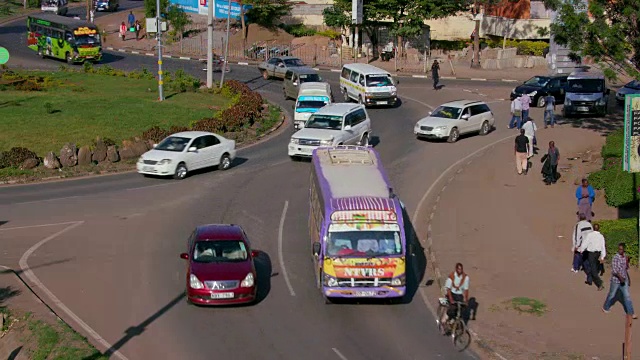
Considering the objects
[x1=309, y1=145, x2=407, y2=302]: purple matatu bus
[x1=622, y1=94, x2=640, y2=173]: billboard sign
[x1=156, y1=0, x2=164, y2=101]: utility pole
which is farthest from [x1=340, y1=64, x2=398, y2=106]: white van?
[x1=309, y1=145, x2=407, y2=302]: purple matatu bus

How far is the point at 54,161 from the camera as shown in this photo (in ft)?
115

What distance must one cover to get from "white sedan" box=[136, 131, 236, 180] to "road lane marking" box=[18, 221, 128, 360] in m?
5.86

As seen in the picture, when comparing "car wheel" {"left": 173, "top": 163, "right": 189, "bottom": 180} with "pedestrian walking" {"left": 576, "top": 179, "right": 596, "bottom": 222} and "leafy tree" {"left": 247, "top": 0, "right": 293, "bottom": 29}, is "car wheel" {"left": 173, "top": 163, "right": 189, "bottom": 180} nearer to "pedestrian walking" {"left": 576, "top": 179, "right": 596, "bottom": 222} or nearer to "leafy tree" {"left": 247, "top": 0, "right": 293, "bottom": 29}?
"pedestrian walking" {"left": 576, "top": 179, "right": 596, "bottom": 222}

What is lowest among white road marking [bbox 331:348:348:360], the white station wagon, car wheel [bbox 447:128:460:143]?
white road marking [bbox 331:348:348:360]

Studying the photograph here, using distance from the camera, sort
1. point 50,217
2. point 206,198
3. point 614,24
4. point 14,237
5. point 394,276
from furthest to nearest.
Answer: point 614,24, point 206,198, point 50,217, point 14,237, point 394,276

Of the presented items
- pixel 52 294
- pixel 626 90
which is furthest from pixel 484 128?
pixel 52 294

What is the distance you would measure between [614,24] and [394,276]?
20.1 m

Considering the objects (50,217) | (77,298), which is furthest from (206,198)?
(77,298)

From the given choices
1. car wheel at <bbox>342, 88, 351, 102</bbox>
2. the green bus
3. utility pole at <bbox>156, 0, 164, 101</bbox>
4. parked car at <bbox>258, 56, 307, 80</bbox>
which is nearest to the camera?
utility pole at <bbox>156, 0, 164, 101</bbox>

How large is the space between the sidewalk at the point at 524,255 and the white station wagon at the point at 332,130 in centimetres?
491

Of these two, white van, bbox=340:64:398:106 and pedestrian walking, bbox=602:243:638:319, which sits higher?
white van, bbox=340:64:398:106

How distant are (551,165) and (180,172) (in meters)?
13.8

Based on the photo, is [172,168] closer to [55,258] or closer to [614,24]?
[55,258]

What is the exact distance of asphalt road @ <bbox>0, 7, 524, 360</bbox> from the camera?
18.7 metres
